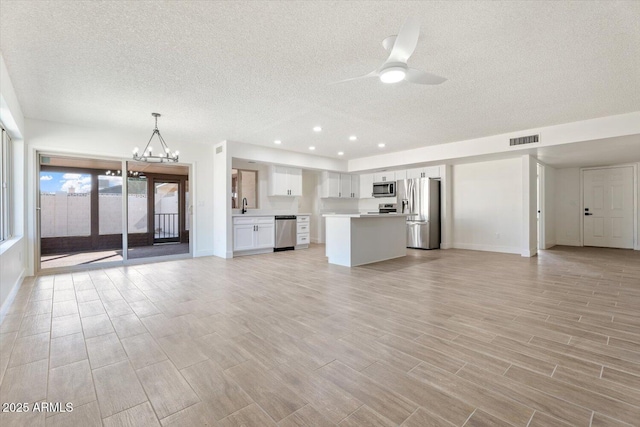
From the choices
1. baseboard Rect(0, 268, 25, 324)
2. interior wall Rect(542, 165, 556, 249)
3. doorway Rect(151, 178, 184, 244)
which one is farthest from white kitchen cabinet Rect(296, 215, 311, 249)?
interior wall Rect(542, 165, 556, 249)

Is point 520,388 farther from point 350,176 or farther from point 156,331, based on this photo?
point 350,176

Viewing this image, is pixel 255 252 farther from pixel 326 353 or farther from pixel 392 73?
pixel 392 73

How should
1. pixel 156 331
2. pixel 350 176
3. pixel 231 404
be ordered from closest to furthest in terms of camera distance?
1. pixel 231 404
2. pixel 156 331
3. pixel 350 176

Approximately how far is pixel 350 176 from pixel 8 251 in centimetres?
780

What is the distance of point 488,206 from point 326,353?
22.2 feet

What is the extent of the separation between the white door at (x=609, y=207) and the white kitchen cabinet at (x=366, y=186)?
5813 millimetres

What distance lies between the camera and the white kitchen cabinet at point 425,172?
25.6ft

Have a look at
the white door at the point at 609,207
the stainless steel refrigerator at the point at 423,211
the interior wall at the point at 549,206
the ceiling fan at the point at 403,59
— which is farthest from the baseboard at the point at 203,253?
the white door at the point at 609,207

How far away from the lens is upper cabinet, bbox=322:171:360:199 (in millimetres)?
8844

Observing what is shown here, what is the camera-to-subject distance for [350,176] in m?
9.48

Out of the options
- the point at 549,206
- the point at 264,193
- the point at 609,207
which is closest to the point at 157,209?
the point at 264,193

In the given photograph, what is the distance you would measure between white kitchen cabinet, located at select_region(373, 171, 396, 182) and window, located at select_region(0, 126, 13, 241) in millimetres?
7927

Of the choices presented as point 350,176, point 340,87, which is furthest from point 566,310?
point 350,176

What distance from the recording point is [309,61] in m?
2.97
